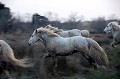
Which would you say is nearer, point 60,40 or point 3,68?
point 3,68

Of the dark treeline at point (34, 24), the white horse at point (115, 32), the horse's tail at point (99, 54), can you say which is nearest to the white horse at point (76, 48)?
the horse's tail at point (99, 54)

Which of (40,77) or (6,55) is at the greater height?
(6,55)

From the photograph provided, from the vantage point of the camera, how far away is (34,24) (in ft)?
80.8

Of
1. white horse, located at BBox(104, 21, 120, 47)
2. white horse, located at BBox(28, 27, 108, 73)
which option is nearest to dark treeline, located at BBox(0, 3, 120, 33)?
white horse, located at BBox(104, 21, 120, 47)

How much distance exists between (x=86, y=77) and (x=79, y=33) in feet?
18.8

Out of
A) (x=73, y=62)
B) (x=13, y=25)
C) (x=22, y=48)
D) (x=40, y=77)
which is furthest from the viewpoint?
(x=13, y=25)

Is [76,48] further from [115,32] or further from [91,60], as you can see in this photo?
[115,32]

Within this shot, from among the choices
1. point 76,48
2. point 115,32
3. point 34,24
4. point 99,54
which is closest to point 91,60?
point 99,54

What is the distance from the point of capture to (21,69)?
10023 mm

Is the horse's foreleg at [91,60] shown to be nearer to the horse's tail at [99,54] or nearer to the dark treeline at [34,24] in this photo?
the horse's tail at [99,54]

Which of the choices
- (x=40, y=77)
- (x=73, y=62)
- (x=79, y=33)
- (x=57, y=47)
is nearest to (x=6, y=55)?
(x=40, y=77)

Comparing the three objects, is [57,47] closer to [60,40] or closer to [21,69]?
[60,40]

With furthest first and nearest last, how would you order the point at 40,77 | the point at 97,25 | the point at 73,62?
the point at 97,25, the point at 73,62, the point at 40,77

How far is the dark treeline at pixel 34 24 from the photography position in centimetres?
2348
